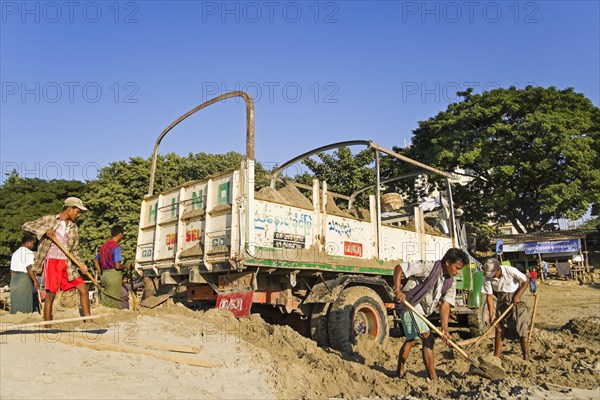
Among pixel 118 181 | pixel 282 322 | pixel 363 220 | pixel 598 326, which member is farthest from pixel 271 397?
pixel 118 181

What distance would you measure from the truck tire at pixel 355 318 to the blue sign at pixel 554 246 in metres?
15.9

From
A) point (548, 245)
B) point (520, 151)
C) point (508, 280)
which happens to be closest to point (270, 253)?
point (508, 280)

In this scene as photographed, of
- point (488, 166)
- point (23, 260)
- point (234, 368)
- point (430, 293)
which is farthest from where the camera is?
point (488, 166)

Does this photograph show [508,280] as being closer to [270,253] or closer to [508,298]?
[508,298]

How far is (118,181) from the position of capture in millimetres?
21203

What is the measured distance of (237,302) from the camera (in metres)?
5.72

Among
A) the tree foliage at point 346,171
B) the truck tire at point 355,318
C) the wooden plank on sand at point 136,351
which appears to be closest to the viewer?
the wooden plank on sand at point 136,351

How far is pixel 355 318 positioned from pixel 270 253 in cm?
156

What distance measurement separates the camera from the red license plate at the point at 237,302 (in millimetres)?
5617

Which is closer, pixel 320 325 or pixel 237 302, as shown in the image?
pixel 237 302

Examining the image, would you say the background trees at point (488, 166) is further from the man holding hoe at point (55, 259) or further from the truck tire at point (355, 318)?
the man holding hoe at point (55, 259)

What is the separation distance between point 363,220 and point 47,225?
4.26m

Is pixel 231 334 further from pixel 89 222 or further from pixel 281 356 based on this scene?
pixel 89 222

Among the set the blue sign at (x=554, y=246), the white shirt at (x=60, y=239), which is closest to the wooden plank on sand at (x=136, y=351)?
the white shirt at (x=60, y=239)
